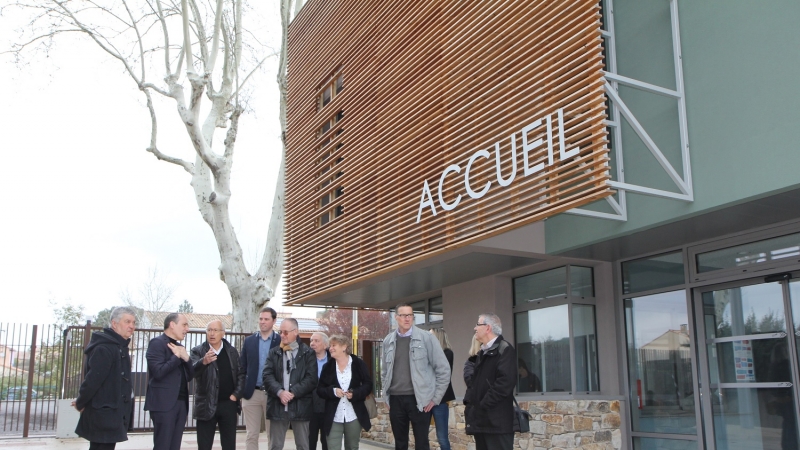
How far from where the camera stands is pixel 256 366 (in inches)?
302

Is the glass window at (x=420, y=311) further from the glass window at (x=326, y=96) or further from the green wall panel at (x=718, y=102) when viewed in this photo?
the green wall panel at (x=718, y=102)

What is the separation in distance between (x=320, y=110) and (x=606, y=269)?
642 centimetres

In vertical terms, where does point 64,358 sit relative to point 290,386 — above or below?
above

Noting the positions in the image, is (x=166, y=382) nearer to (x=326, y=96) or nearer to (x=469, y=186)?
(x=469, y=186)

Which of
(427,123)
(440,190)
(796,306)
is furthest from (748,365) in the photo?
(427,123)

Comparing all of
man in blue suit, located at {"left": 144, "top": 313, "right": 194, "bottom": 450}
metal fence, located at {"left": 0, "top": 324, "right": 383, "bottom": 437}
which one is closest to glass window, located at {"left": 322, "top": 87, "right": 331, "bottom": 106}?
metal fence, located at {"left": 0, "top": 324, "right": 383, "bottom": 437}

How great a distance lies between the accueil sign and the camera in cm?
684

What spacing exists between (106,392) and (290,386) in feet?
6.16

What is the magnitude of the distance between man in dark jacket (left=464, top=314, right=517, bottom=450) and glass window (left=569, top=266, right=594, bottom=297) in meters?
4.03

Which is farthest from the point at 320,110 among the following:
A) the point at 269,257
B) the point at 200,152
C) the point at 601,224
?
the point at 601,224

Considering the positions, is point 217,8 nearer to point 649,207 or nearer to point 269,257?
point 269,257

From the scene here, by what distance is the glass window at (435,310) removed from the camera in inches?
540

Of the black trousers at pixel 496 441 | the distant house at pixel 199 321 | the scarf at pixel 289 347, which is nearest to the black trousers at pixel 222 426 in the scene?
the scarf at pixel 289 347

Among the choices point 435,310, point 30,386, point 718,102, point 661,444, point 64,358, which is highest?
point 718,102
